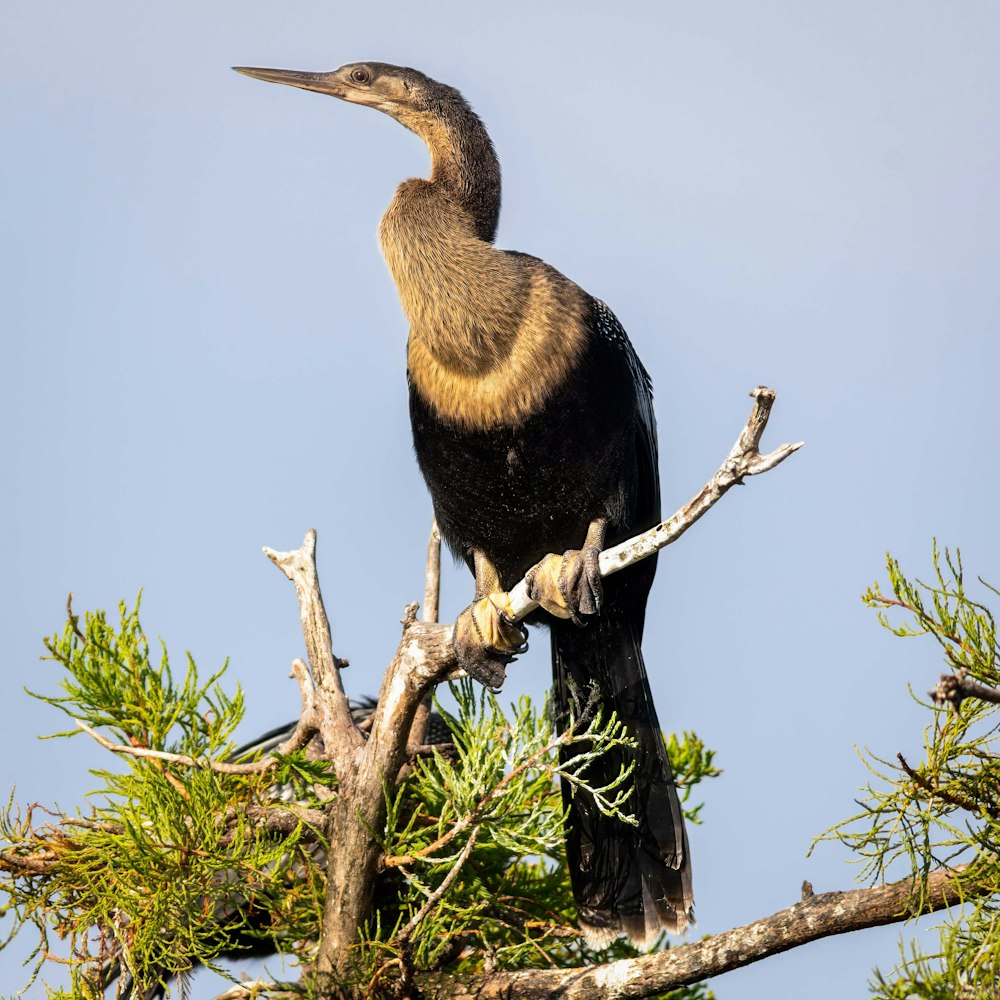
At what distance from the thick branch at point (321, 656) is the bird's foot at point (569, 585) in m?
0.84

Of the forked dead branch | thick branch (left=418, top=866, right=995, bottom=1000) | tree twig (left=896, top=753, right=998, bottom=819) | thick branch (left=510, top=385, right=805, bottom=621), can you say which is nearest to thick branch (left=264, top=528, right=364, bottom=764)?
the forked dead branch

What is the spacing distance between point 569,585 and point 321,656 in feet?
3.45

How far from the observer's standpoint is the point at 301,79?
234 inches

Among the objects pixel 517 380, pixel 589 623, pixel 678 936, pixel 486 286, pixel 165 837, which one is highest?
pixel 486 286

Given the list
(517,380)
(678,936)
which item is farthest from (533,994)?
(517,380)

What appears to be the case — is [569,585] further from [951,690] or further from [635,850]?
[951,690]

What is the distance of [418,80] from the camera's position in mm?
5516

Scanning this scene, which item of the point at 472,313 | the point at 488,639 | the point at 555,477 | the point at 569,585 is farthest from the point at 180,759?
the point at 472,313

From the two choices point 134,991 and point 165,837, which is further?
point 134,991

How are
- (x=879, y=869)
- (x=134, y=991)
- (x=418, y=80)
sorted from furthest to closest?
(x=418, y=80)
(x=134, y=991)
(x=879, y=869)

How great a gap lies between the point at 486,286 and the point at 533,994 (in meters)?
2.37

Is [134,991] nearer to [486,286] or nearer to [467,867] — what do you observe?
[467,867]

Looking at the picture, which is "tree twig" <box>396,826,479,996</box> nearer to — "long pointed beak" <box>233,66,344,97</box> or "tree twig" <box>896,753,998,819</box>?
"tree twig" <box>896,753,998,819</box>

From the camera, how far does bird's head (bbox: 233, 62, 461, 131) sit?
548cm
